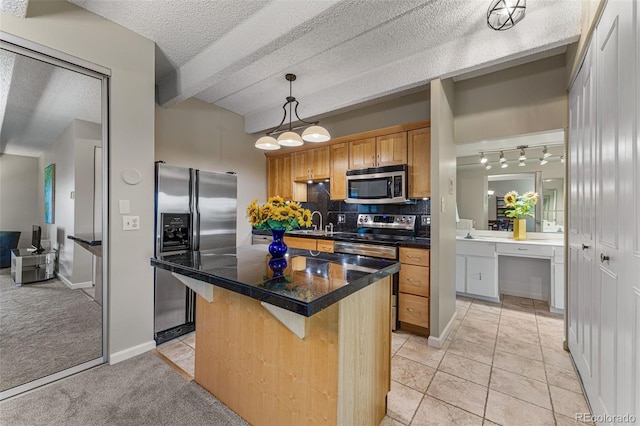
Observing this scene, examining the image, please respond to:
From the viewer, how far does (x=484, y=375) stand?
2.09 meters

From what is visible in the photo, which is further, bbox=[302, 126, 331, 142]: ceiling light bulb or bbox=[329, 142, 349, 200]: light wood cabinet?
bbox=[329, 142, 349, 200]: light wood cabinet

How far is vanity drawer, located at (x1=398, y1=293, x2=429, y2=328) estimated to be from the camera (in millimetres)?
2709

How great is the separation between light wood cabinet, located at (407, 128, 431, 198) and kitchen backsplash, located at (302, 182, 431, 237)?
0.37 meters

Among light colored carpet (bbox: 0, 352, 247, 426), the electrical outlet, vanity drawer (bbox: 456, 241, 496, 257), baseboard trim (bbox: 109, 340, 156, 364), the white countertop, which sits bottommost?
light colored carpet (bbox: 0, 352, 247, 426)

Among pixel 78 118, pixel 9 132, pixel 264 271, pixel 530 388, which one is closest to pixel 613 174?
pixel 530 388

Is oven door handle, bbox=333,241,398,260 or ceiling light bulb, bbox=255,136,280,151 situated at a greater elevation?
ceiling light bulb, bbox=255,136,280,151

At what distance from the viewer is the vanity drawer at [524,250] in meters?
3.39

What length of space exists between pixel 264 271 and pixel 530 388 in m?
2.11

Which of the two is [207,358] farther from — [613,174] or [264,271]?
[613,174]

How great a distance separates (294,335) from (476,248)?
10.9ft

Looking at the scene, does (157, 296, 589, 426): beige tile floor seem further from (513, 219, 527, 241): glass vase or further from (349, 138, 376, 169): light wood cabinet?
(349, 138, 376, 169): light wood cabinet

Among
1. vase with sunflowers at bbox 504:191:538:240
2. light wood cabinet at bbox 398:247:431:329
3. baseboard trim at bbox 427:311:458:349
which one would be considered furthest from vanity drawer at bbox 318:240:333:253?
vase with sunflowers at bbox 504:191:538:240

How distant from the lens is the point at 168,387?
193cm

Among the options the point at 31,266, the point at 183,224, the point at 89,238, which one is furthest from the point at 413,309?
the point at 31,266
